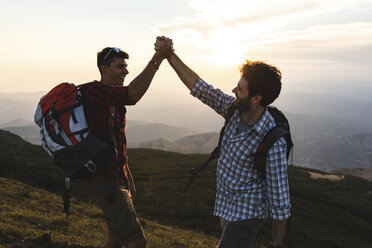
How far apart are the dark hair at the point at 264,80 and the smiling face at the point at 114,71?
2431mm

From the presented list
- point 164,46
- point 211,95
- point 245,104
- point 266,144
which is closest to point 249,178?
point 266,144

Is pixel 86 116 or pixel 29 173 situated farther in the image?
pixel 29 173

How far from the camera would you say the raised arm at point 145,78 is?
3824 mm

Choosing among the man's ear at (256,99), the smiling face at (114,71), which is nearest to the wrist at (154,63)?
the smiling face at (114,71)

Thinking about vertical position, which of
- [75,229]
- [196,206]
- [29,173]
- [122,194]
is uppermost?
[122,194]

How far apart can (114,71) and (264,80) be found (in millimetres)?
2767

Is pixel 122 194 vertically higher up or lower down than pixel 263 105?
lower down

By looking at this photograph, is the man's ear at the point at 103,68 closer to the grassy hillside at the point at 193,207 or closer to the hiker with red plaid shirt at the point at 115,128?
the hiker with red plaid shirt at the point at 115,128

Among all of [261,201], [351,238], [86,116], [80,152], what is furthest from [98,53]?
[351,238]

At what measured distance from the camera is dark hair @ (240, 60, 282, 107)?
3.75m

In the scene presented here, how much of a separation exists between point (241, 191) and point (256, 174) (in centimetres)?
34

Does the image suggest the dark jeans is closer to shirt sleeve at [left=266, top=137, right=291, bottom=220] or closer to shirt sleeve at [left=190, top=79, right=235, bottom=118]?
shirt sleeve at [left=266, top=137, right=291, bottom=220]

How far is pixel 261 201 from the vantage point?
396 cm

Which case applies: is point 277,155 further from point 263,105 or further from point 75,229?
point 75,229
